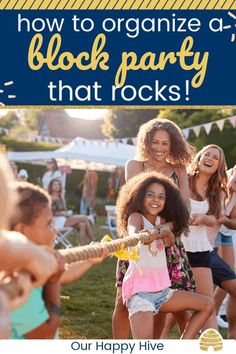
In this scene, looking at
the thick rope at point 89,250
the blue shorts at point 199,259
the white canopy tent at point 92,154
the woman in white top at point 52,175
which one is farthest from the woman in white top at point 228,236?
the white canopy tent at point 92,154

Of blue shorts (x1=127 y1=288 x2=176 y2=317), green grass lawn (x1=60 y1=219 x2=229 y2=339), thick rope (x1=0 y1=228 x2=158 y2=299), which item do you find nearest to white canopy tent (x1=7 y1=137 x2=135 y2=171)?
green grass lawn (x1=60 y1=219 x2=229 y2=339)

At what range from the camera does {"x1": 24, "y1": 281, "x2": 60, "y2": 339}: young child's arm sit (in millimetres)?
2344

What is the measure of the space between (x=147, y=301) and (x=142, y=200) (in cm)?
49

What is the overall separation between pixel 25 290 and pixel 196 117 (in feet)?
64.2

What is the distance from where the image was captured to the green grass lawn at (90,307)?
579 centimetres

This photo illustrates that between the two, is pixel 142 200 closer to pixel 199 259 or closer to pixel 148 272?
A: pixel 148 272

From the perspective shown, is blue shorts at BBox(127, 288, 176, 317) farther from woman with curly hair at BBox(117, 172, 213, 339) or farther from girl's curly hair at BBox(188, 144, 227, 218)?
girl's curly hair at BBox(188, 144, 227, 218)

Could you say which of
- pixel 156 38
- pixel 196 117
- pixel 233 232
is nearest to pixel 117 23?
pixel 156 38

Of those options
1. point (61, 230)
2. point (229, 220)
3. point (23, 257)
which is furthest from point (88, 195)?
point (23, 257)

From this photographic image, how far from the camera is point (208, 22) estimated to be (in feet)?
14.8

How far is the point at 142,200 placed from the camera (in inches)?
159

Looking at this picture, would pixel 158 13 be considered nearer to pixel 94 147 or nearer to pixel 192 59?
pixel 192 59

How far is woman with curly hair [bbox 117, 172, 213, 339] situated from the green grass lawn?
5.06ft

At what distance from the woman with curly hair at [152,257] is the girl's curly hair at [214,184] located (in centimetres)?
82
